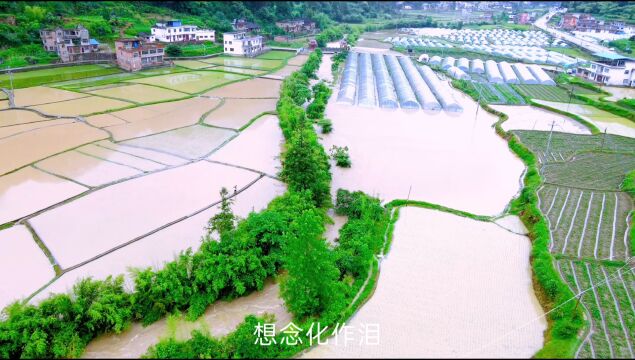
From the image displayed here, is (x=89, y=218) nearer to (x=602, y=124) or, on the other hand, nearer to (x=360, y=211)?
(x=360, y=211)

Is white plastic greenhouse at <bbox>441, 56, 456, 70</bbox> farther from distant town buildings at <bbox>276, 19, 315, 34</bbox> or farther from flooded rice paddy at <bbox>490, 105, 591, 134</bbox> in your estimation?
distant town buildings at <bbox>276, 19, 315, 34</bbox>

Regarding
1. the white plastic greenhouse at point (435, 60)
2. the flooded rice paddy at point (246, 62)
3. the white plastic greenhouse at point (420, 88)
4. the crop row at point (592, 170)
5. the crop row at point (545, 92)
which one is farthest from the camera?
the white plastic greenhouse at point (435, 60)

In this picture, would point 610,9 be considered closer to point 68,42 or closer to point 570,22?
point 570,22

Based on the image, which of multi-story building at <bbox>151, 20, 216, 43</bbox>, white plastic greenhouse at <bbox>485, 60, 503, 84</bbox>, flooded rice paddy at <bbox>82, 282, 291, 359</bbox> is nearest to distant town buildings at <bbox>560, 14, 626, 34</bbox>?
white plastic greenhouse at <bbox>485, 60, 503, 84</bbox>

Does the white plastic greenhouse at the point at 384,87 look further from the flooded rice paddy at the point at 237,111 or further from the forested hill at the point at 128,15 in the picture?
the forested hill at the point at 128,15

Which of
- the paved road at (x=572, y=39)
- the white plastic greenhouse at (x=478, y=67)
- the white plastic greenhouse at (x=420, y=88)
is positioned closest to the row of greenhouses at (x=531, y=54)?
the paved road at (x=572, y=39)

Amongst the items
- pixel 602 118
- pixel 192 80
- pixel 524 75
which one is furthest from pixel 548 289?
pixel 524 75

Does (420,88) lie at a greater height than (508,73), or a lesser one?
lesser
